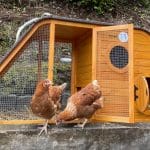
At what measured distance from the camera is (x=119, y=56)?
218 inches

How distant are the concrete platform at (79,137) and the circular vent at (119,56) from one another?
0.65 metres

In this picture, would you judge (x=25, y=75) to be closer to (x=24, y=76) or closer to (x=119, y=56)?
(x=24, y=76)

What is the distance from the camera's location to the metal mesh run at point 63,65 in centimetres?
588

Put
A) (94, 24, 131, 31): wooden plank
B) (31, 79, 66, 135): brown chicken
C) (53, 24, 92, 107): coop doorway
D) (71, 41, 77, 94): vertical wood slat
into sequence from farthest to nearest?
(71, 41, 77, 94): vertical wood slat < (53, 24, 92, 107): coop doorway < (94, 24, 131, 31): wooden plank < (31, 79, 66, 135): brown chicken

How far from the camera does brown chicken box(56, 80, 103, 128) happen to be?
5379mm

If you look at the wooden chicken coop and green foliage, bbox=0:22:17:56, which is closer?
the wooden chicken coop

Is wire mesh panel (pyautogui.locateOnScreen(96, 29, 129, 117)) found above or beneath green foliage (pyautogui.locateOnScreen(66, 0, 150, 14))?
beneath

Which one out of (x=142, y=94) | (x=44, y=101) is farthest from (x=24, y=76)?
(x=142, y=94)

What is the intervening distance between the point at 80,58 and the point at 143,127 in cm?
101

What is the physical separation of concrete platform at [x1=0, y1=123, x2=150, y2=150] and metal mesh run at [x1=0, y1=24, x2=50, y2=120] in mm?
181

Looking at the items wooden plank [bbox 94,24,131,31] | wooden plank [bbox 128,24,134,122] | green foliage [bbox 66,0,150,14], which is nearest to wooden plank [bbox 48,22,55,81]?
wooden plank [bbox 94,24,131,31]

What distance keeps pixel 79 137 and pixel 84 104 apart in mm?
329

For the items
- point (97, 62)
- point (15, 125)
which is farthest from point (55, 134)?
point (97, 62)

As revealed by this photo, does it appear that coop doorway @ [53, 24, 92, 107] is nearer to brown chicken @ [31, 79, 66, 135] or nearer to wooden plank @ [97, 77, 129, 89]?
wooden plank @ [97, 77, 129, 89]
